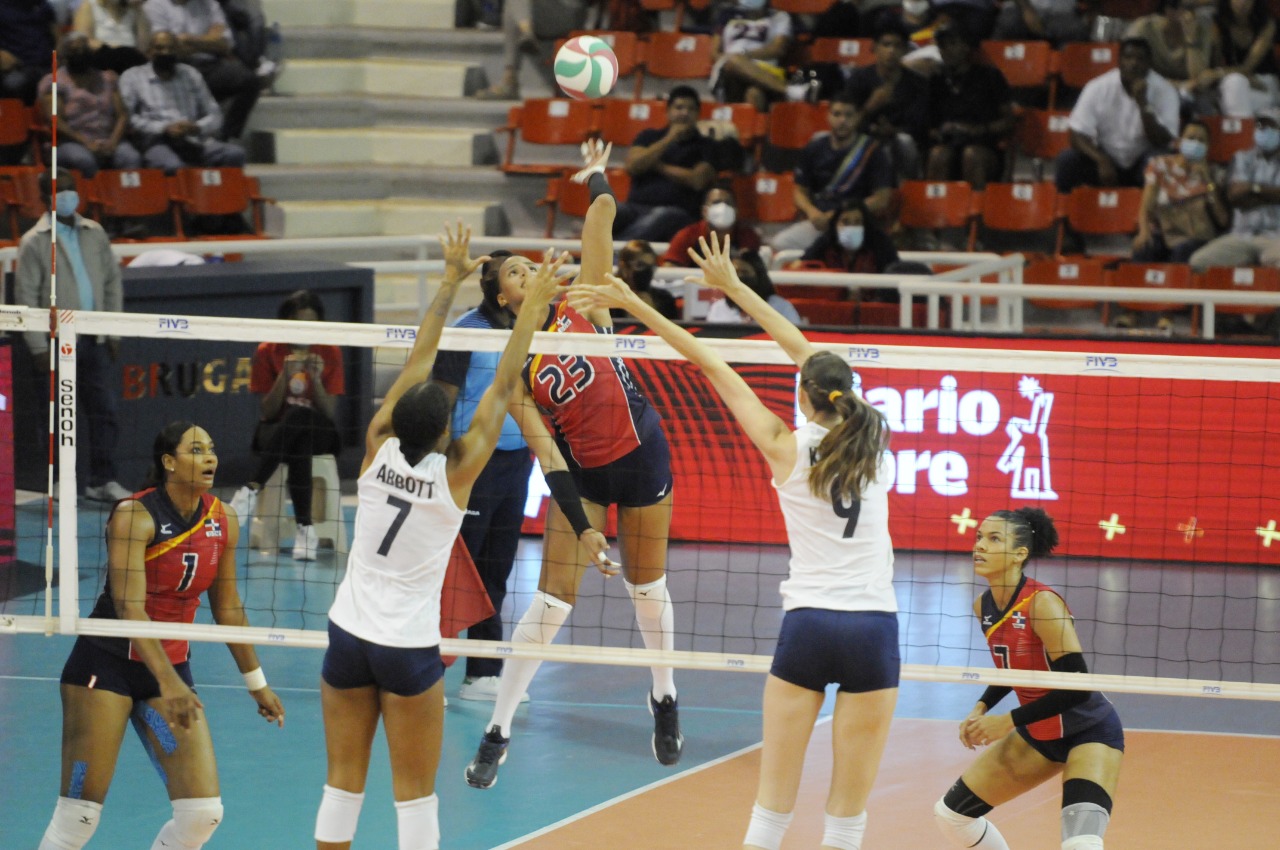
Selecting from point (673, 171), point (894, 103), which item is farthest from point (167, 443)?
point (894, 103)

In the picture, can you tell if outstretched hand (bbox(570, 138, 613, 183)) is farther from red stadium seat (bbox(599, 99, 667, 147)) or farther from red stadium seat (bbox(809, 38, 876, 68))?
red stadium seat (bbox(809, 38, 876, 68))

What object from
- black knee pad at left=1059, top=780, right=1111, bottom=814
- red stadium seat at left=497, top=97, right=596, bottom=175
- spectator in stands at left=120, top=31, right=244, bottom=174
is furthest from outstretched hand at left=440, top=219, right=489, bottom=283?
red stadium seat at left=497, top=97, right=596, bottom=175

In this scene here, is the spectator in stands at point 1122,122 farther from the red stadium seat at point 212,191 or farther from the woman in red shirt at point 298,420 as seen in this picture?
the woman in red shirt at point 298,420

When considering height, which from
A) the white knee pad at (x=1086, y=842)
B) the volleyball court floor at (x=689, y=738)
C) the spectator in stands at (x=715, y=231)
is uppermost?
the spectator in stands at (x=715, y=231)

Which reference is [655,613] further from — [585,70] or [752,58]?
[752,58]

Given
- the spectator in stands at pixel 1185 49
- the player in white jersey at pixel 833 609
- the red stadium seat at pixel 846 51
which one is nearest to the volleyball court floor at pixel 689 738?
the player in white jersey at pixel 833 609

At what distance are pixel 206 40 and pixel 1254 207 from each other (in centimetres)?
983

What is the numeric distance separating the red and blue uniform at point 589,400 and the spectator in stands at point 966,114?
9508 millimetres

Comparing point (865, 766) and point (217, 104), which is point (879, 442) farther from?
point (217, 104)

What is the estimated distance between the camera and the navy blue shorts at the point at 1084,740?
5.62m

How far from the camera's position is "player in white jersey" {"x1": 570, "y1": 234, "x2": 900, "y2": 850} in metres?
5.15

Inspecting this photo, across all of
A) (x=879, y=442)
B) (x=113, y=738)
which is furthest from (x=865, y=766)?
(x=113, y=738)

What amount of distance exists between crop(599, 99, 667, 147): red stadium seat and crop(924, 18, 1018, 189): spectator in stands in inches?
107

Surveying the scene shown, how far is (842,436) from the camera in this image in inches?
202
